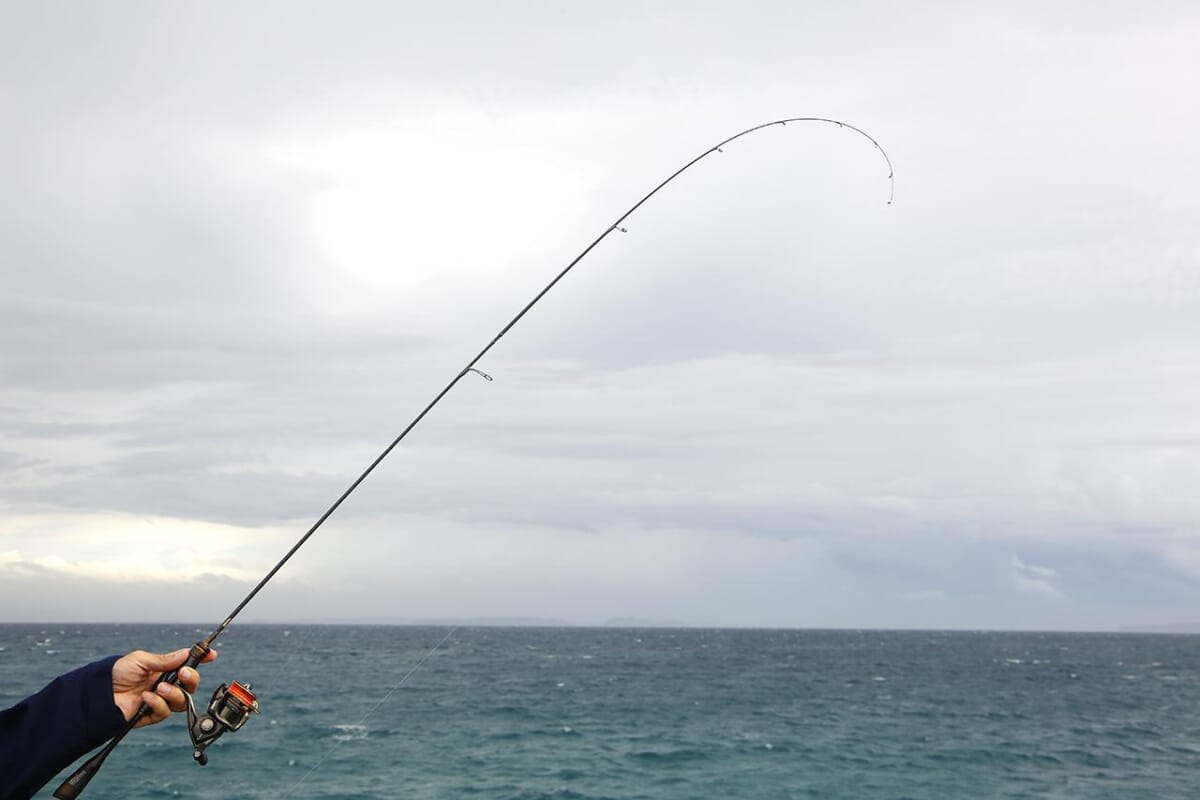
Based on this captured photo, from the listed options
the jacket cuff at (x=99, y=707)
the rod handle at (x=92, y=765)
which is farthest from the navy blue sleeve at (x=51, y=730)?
the rod handle at (x=92, y=765)

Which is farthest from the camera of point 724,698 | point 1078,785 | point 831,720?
point 724,698

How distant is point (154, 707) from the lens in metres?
2.64

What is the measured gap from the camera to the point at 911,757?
27.1m

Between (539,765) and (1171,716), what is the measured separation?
27.9 meters

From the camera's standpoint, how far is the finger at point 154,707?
104 inches

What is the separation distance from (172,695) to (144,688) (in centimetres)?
7

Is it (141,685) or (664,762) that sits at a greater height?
(141,685)

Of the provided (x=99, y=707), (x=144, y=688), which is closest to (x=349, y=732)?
(x=144, y=688)

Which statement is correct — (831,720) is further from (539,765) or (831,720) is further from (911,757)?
(539,765)

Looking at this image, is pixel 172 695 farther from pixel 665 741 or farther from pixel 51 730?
pixel 665 741

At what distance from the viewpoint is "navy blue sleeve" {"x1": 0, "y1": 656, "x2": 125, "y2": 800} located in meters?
2.34

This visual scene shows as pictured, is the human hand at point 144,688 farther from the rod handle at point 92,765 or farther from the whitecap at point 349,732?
the whitecap at point 349,732

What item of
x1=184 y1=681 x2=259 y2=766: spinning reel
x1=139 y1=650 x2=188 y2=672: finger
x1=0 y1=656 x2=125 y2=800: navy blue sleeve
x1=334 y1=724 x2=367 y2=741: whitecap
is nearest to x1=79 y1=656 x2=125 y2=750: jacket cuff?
x1=0 y1=656 x2=125 y2=800: navy blue sleeve

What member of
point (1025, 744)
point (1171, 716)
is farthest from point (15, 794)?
point (1171, 716)
